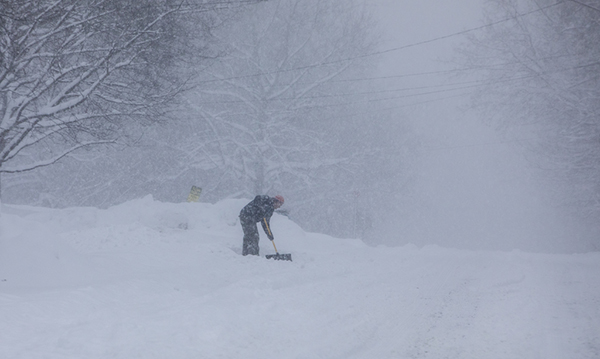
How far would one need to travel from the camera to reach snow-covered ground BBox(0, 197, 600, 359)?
364 centimetres

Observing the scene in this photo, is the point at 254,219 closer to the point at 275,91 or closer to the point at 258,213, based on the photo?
the point at 258,213

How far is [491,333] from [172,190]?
18.1m

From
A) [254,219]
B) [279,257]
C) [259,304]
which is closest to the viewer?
[259,304]

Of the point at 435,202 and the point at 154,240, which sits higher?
the point at 435,202

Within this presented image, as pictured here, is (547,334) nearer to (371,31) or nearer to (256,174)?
(256,174)

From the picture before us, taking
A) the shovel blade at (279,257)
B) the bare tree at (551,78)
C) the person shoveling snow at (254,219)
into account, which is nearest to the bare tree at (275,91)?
the bare tree at (551,78)

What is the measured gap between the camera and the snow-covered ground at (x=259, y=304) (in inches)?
143

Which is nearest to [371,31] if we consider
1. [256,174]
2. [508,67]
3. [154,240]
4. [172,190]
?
[508,67]

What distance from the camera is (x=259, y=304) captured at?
16.1 ft

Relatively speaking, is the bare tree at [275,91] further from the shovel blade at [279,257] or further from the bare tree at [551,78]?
the shovel blade at [279,257]

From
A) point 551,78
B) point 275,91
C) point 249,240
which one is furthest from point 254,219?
point 551,78

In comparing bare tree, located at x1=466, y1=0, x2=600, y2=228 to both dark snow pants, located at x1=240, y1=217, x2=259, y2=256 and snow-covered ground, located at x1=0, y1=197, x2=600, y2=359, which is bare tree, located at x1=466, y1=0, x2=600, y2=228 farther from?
dark snow pants, located at x1=240, y1=217, x2=259, y2=256

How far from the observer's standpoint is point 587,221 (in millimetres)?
20812

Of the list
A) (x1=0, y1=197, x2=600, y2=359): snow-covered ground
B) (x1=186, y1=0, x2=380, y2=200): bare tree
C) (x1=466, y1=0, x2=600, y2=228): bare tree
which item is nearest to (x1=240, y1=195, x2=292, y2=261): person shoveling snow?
(x1=0, y1=197, x2=600, y2=359): snow-covered ground
